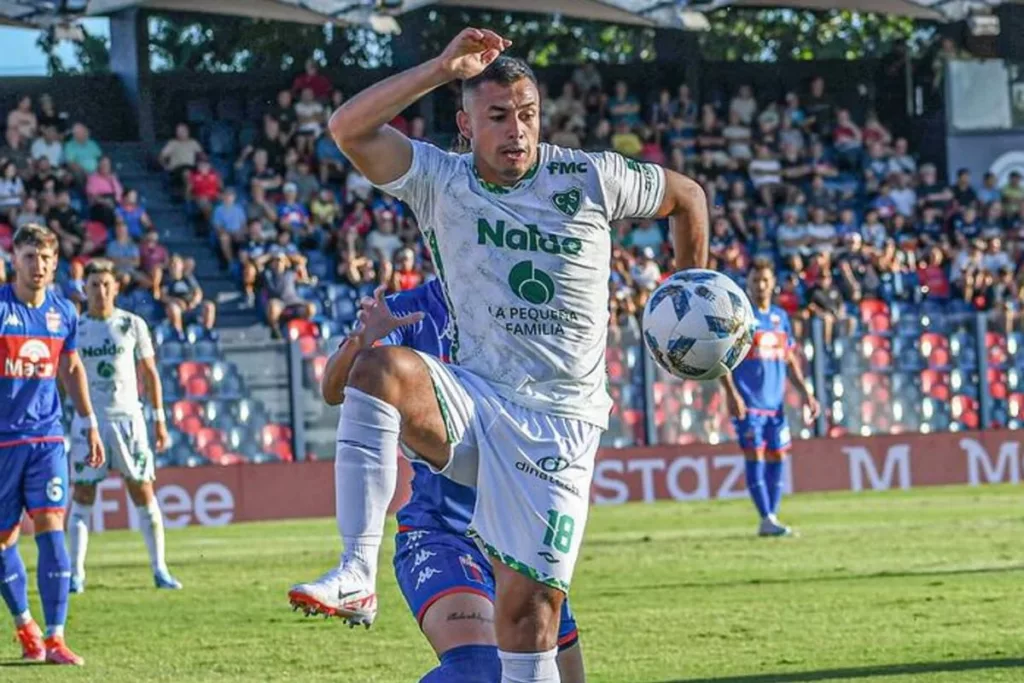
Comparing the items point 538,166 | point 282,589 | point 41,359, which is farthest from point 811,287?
point 538,166

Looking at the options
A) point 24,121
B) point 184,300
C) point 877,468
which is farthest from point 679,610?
point 24,121

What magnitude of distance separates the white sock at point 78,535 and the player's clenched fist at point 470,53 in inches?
375

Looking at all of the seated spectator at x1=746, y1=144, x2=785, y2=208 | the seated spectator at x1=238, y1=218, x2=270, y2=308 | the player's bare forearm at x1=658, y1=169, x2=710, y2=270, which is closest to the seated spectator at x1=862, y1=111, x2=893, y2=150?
the seated spectator at x1=746, y1=144, x2=785, y2=208

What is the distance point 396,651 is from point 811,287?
16.2 meters

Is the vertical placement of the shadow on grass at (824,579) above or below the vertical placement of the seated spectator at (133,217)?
below

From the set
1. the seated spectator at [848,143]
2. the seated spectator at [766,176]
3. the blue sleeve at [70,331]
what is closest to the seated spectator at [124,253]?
the seated spectator at [766,176]

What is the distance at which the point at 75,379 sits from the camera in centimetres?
1168

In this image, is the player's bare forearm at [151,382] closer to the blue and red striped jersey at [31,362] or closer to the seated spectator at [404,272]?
the blue and red striped jersey at [31,362]

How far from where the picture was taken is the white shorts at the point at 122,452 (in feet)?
50.6

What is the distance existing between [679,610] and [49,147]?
50.3 feet

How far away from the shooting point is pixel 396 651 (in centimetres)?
1085

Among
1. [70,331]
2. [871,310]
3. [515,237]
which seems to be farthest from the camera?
[871,310]

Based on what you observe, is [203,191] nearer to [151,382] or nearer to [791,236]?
[791,236]

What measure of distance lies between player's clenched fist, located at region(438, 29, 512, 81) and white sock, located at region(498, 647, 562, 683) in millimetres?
1686
